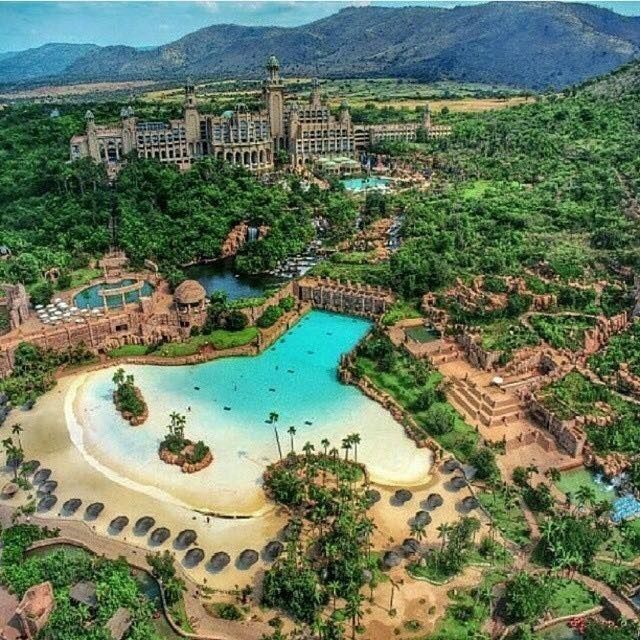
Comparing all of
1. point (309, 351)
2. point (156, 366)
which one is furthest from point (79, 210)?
point (309, 351)

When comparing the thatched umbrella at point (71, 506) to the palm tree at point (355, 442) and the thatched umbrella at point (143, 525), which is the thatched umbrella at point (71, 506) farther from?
the palm tree at point (355, 442)

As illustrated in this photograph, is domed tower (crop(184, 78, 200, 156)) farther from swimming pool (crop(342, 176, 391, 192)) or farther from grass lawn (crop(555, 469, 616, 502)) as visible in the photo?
grass lawn (crop(555, 469, 616, 502))

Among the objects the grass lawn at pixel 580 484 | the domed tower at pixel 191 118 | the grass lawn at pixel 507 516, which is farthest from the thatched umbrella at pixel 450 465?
the domed tower at pixel 191 118

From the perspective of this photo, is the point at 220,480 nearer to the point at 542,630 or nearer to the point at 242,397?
the point at 242,397

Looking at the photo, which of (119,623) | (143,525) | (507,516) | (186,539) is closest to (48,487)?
(143,525)

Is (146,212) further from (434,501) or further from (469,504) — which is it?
(469,504)

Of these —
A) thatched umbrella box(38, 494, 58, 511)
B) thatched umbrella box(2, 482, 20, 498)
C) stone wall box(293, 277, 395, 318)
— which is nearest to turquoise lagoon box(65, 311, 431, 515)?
thatched umbrella box(38, 494, 58, 511)
